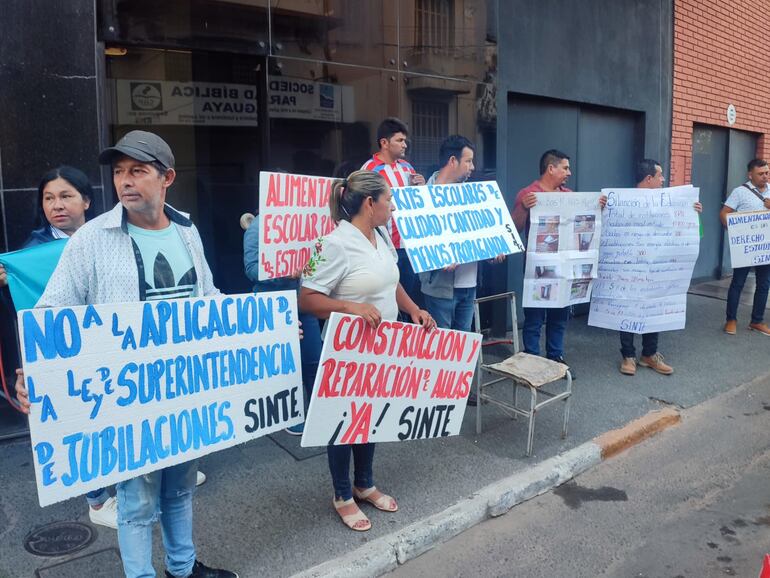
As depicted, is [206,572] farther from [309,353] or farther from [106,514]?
[309,353]

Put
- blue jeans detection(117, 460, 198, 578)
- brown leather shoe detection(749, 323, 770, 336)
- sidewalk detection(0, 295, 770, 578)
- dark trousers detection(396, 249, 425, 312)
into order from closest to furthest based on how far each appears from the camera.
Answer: blue jeans detection(117, 460, 198, 578) < sidewalk detection(0, 295, 770, 578) < dark trousers detection(396, 249, 425, 312) < brown leather shoe detection(749, 323, 770, 336)

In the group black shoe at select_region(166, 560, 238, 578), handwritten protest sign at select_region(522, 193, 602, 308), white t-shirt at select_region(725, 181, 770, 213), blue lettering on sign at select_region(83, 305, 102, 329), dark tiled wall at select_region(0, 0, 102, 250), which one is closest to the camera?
blue lettering on sign at select_region(83, 305, 102, 329)

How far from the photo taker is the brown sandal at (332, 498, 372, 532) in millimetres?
3479

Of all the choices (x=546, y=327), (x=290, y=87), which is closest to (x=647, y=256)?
(x=546, y=327)

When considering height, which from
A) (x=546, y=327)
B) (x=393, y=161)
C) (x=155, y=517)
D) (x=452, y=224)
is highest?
(x=393, y=161)

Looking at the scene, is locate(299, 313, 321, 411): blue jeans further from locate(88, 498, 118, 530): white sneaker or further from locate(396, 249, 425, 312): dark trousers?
locate(88, 498, 118, 530): white sneaker

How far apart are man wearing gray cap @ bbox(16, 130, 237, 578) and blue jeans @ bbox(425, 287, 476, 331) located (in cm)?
249

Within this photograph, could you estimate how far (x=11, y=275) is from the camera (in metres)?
3.08

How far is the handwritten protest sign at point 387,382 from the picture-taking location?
3.17 meters

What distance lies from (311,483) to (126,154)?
7.69 feet

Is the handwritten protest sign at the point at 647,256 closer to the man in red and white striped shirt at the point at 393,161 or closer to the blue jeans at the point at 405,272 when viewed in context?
the blue jeans at the point at 405,272

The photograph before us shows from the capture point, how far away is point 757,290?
7.94 meters

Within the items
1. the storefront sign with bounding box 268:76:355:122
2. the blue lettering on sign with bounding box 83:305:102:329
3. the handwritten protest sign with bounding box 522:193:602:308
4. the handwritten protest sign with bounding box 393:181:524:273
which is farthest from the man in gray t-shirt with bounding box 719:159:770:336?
the blue lettering on sign with bounding box 83:305:102:329

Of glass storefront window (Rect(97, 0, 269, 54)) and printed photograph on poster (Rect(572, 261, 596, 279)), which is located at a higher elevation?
glass storefront window (Rect(97, 0, 269, 54))
